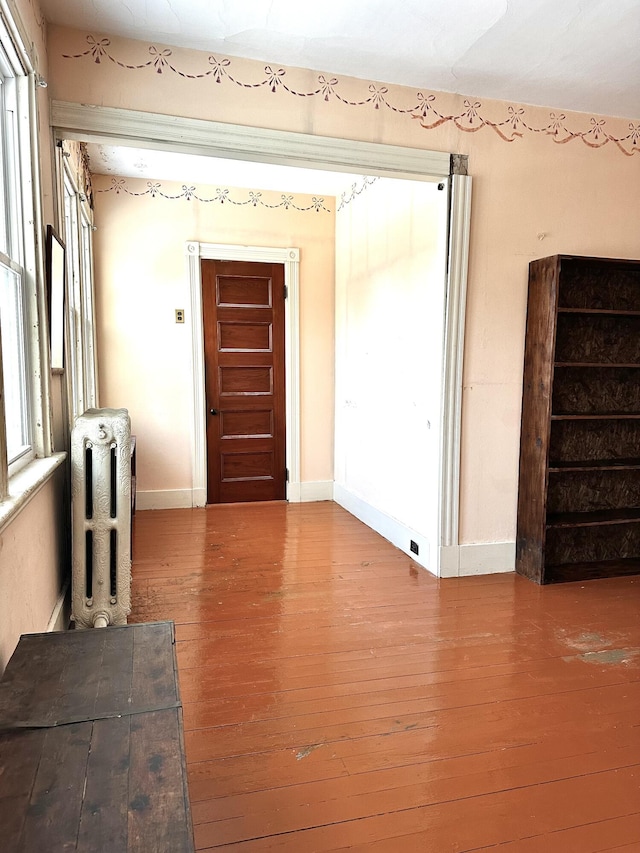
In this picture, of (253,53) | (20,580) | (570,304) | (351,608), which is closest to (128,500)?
(20,580)

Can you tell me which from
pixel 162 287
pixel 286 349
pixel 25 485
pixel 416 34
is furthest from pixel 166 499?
pixel 416 34

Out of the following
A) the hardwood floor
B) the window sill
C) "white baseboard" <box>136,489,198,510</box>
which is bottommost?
the hardwood floor

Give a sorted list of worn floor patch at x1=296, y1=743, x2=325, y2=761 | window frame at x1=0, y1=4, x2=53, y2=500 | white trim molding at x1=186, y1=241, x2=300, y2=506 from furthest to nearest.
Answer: white trim molding at x1=186, y1=241, x2=300, y2=506 → window frame at x1=0, y1=4, x2=53, y2=500 → worn floor patch at x1=296, y1=743, x2=325, y2=761

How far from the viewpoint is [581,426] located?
11.4 feet

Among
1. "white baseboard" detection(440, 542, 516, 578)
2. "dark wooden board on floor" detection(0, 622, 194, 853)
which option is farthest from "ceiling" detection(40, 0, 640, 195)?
"white baseboard" detection(440, 542, 516, 578)

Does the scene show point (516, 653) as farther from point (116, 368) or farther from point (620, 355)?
point (116, 368)

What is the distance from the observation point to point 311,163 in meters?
2.90

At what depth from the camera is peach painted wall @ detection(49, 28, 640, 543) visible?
113 inches

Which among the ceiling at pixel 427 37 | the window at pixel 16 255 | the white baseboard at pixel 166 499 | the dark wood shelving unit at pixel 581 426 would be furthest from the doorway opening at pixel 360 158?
the white baseboard at pixel 166 499

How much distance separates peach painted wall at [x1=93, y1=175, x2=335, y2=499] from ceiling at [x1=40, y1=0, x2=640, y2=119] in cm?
227

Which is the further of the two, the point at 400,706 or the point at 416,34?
the point at 416,34

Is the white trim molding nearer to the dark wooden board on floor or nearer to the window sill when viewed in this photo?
the window sill

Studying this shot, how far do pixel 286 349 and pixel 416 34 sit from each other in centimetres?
302

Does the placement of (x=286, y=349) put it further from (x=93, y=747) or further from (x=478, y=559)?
(x=93, y=747)
